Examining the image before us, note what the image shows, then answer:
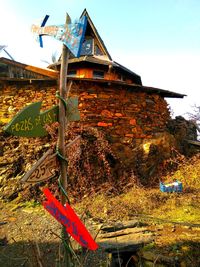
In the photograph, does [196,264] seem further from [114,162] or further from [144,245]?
[114,162]

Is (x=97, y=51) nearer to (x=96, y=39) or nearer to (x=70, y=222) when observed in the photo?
(x=96, y=39)

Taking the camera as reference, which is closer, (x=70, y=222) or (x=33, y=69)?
Result: (x=70, y=222)

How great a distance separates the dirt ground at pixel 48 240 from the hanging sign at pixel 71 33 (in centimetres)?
226

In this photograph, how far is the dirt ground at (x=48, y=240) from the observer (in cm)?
374

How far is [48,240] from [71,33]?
4.06 metres

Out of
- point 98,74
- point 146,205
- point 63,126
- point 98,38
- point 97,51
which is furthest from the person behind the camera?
point 97,51

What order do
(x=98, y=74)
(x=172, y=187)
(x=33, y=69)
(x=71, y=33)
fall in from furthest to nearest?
(x=98, y=74) < (x=33, y=69) < (x=172, y=187) < (x=71, y=33)

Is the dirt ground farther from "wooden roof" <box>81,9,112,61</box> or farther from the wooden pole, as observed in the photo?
"wooden roof" <box>81,9,112,61</box>

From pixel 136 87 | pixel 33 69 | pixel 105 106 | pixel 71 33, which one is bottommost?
pixel 105 106

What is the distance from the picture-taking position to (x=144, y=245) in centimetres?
419

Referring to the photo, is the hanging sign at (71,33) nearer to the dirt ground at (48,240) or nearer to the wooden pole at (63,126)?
the wooden pole at (63,126)

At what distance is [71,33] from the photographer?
5.55 ft

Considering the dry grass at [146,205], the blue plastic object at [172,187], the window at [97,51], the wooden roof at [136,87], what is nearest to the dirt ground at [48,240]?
the dry grass at [146,205]

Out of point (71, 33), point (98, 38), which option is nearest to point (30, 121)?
point (71, 33)
